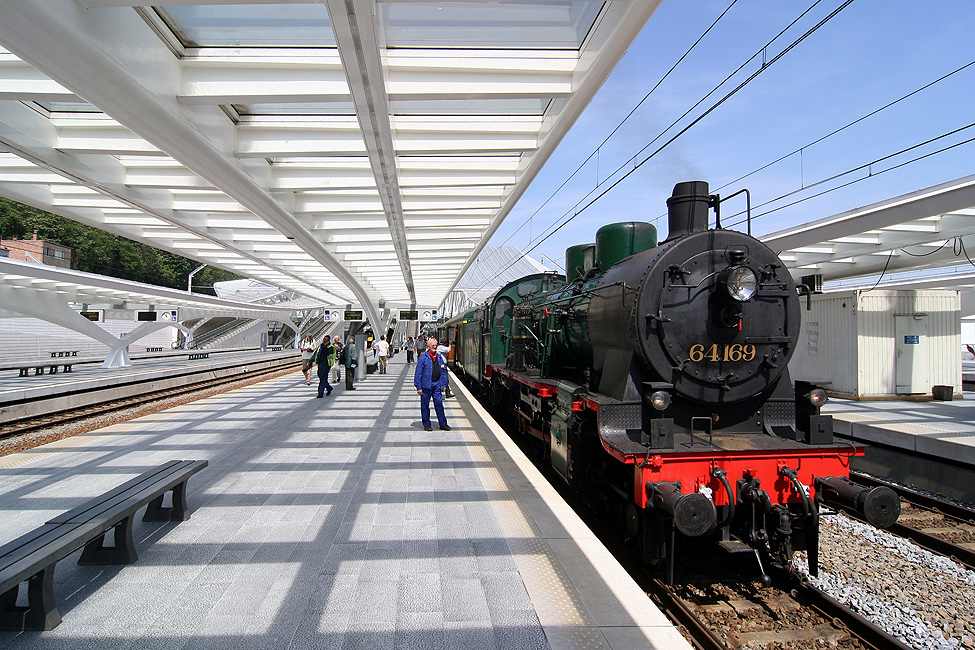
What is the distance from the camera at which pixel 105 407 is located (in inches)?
523

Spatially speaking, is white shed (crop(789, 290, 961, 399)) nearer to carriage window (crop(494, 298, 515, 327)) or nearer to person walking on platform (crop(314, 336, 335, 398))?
carriage window (crop(494, 298, 515, 327))

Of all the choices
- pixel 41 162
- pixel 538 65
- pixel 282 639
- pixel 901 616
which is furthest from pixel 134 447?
pixel 901 616

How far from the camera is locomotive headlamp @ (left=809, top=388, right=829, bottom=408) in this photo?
4520 millimetres

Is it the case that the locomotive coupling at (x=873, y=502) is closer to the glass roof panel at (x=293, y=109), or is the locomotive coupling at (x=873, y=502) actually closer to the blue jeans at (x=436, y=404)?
the blue jeans at (x=436, y=404)

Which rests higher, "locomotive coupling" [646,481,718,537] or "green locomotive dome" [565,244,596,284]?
"green locomotive dome" [565,244,596,284]

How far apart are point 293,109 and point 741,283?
6336mm

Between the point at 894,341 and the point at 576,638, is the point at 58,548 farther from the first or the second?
the point at 894,341

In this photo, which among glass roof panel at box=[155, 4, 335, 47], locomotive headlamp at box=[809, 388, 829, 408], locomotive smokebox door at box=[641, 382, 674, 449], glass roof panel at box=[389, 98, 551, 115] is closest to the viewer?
locomotive smokebox door at box=[641, 382, 674, 449]

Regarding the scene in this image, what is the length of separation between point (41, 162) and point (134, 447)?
13.0ft

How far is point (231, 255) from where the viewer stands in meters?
15.2

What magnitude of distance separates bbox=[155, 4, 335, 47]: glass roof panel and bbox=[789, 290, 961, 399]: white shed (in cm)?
1255

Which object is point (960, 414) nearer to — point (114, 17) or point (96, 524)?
point (96, 524)

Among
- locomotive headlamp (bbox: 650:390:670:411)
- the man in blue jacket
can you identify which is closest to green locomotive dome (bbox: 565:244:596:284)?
the man in blue jacket

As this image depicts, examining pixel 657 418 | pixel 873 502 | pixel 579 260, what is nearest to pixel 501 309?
pixel 579 260
